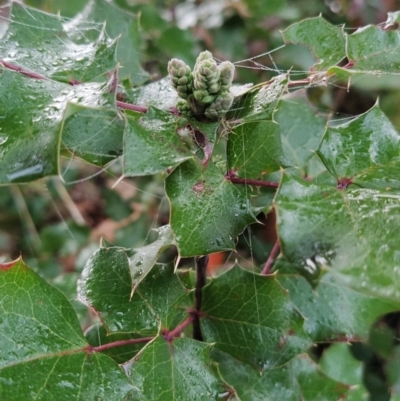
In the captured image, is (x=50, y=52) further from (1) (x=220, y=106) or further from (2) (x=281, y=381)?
(2) (x=281, y=381)

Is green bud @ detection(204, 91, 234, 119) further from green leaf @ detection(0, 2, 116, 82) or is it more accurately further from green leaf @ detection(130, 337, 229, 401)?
green leaf @ detection(130, 337, 229, 401)

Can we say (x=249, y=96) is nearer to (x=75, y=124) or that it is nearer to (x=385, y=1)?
(x=75, y=124)

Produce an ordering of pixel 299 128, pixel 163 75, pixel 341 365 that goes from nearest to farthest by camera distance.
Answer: pixel 299 128 < pixel 341 365 < pixel 163 75

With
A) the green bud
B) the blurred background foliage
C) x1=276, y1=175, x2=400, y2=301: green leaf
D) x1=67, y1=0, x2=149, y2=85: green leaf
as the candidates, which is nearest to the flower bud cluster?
the green bud

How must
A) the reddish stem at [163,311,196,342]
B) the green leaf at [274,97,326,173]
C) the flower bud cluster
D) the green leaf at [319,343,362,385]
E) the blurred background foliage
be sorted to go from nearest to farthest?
the flower bud cluster → the reddish stem at [163,311,196,342] → the green leaf at [274,97,326,173] → the green leaf at [319,343,362,385] → the blurred background foliage

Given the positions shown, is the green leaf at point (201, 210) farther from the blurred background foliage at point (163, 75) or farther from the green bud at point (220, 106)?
the blurred background foliage at point (163, 75)

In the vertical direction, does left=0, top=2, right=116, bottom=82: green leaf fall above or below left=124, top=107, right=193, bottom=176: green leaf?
above

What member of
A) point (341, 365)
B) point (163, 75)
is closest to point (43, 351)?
point (341, 365)
